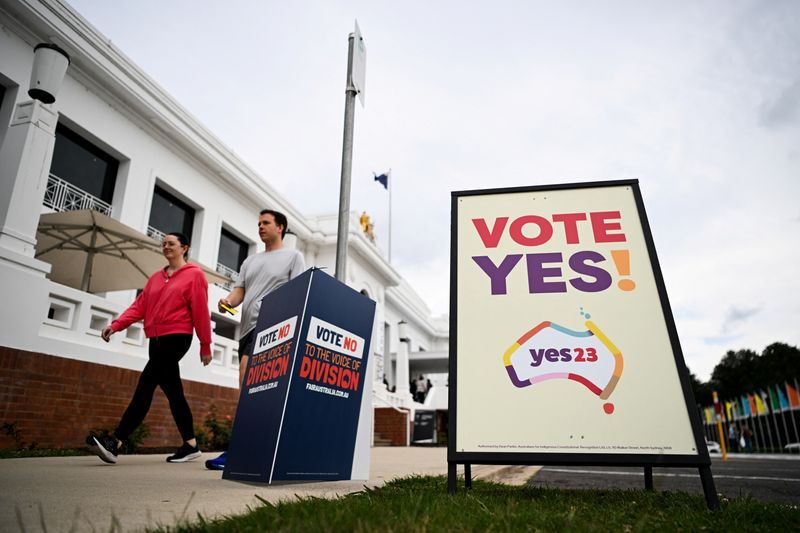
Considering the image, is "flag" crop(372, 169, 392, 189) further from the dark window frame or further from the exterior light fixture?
the exterior light fixture

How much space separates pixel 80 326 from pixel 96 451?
11.7ft

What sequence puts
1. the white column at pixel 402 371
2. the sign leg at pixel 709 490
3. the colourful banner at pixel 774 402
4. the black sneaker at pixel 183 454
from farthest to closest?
1. the colourful banner at pixel 774 402
2. the white column at pixel 402 371
3. the black sneaker at pixel 183 454
4. the sign leg at pixel 709 490

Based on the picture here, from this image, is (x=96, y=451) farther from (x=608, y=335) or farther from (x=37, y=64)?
(x=37, y=64)

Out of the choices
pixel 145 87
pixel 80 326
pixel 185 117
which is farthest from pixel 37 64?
pixel 185 117

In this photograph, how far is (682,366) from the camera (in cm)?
242

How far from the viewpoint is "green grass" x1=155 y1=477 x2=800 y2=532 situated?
157 centimetres

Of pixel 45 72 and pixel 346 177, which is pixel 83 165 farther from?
pixel 346 177

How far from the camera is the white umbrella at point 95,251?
26.6ft

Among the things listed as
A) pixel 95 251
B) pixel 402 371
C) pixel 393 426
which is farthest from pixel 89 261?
pixel 402 371

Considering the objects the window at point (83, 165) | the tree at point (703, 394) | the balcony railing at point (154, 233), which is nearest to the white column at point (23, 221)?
the window at point (83, 165)

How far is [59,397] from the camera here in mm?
5883

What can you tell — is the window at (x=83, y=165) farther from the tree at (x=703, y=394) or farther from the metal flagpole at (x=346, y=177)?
the tree at (x=703, y=394)

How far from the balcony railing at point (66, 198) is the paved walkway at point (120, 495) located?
8115 millimetres

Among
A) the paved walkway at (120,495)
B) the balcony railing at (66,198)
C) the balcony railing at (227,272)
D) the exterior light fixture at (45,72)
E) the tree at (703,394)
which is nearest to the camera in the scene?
the paved walkway at (120,495)
